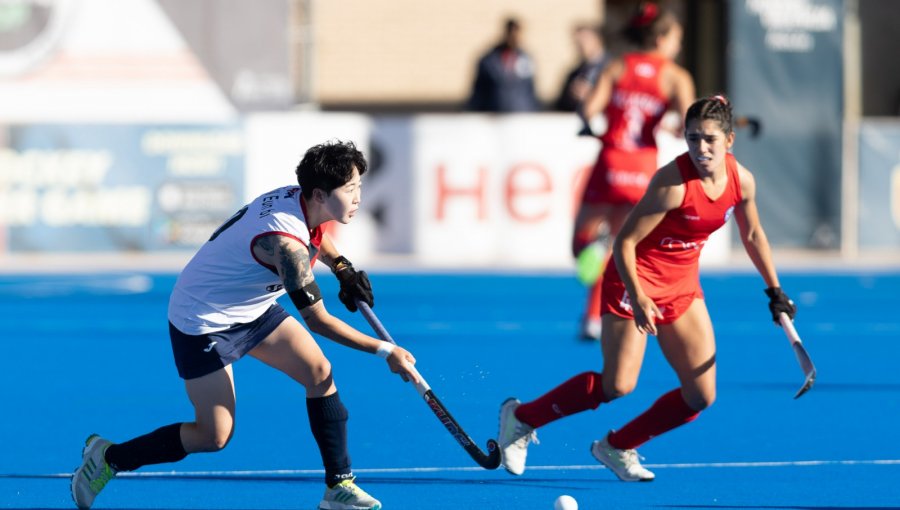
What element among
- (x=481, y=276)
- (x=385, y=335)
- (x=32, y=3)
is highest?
(x=32, y=3)

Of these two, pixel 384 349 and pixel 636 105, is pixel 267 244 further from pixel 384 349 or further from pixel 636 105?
pixel 636 105

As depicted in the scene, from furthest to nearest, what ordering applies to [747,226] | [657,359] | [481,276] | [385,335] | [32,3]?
[32,3]
[481,276]
[657,359]
[747,226]
[385,335]

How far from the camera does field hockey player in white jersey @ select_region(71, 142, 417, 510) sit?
5.16 m

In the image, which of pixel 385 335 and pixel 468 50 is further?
pixel 468 50

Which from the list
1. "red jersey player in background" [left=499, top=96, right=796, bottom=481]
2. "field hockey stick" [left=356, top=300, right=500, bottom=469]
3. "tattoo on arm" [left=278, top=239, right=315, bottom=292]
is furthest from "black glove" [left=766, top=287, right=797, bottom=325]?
"tattoo on arm" [left=278, top=239, right=315, bottom=292]

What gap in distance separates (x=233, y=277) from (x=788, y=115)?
1280cm

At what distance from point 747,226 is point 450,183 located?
34.2 feet

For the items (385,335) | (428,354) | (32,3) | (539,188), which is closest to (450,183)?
(539,188)

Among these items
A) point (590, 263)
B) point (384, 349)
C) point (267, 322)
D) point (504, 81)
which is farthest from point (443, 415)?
point (504, 81)

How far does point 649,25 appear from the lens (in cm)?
960

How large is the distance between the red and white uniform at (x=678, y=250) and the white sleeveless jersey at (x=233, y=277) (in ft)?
4.08

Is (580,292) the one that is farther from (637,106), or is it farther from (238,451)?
(238,451)

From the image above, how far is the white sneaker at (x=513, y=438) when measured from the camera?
6.13 m

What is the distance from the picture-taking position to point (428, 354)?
9953mm
